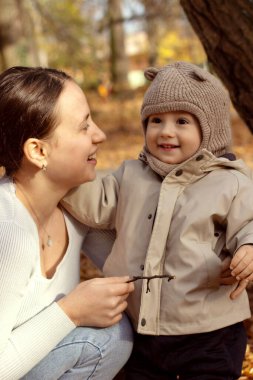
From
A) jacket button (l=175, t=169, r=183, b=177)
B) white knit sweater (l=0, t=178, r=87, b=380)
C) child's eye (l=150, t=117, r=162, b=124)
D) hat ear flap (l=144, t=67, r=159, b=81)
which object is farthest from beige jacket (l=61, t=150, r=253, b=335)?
hat ear flap (l=144, t=67, r=159, b=81)

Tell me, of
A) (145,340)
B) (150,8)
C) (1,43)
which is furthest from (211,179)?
(150,8)

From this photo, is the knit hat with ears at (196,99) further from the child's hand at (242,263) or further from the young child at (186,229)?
the child's hand at (242,263)

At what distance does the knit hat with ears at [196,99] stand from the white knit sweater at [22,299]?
713mm

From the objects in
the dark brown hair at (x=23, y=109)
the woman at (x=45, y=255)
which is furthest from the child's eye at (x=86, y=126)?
the dark brown hair at (x=23, y=109)

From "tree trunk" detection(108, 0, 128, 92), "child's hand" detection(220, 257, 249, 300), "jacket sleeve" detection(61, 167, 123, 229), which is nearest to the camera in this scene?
"child's hand" detection(220, 257, 249, 300)

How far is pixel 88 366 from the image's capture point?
229 cm

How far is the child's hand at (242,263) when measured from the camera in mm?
2072

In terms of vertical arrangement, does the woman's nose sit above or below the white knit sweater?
above

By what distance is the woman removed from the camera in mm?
2135

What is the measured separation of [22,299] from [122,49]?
18456 millimetres

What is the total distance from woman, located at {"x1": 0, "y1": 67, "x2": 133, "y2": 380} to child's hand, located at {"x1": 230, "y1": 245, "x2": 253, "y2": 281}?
0.45 m

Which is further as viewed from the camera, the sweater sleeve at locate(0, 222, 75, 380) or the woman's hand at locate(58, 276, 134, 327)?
the woman's hand at locate(58, 276, 134, 327)

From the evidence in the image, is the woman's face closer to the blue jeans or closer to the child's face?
the child's face

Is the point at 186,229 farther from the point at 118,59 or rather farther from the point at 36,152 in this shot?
the point at 118,59
